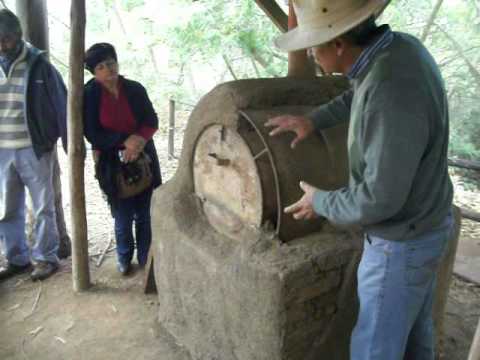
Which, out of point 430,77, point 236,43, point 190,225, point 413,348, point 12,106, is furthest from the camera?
point 236,43

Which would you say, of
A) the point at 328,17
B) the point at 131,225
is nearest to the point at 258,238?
the point at 328,17

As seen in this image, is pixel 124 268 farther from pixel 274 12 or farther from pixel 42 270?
pixel 274 12

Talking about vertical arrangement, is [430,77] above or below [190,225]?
above

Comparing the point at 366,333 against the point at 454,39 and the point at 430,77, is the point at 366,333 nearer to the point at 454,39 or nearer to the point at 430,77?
the point at 430,77

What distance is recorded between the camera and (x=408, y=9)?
7875 millimetres

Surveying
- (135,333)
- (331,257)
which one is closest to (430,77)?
(331,257)

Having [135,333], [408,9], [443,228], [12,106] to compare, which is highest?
[408,9]

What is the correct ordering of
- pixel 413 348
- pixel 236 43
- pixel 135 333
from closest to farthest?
pixel 413 348, pixel 135 333, pixel 236 43

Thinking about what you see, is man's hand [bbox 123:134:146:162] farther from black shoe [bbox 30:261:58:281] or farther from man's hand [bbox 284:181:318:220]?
man's hand [bbox 284:181:318:220]

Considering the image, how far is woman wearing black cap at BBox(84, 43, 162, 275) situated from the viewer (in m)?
3.16

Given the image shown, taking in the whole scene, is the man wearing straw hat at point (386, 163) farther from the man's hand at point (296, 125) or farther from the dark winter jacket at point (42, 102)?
→ the dark winter jacket at point (42, 102)

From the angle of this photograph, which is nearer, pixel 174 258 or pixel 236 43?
pixel 174 258

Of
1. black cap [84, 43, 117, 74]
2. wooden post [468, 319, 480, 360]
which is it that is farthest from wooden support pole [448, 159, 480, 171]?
black cap [84, 43, 117, 74]

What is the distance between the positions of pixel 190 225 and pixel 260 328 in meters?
0.80
